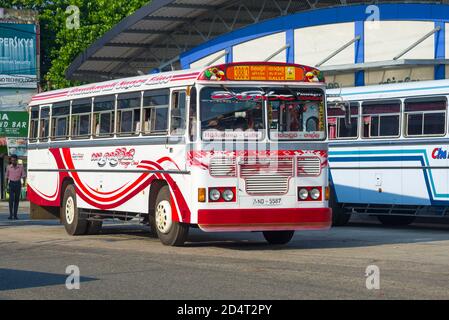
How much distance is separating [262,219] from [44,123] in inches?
324

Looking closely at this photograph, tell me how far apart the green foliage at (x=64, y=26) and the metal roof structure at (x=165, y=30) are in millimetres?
14059

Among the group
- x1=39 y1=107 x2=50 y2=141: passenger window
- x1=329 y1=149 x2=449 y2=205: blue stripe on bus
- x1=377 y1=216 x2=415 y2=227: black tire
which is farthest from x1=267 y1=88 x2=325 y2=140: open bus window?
x1=377 y1=216 x2=415 y2=227: black tire

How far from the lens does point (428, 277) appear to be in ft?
45.4

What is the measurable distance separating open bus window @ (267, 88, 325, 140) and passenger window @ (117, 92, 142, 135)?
9.85 feet

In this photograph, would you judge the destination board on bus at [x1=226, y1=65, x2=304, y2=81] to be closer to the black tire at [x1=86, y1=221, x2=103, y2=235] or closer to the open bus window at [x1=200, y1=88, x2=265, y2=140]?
the open bus window at [x1=200, y1=88, x2=265, y2=140]

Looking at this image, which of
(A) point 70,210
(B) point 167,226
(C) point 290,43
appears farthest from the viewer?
(C) point 290,43

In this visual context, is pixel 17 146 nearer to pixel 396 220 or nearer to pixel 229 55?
pixel 229 55

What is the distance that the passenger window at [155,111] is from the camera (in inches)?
748

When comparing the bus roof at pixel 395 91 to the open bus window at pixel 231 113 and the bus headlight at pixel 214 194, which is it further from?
the bus headlight at pixel 214 194

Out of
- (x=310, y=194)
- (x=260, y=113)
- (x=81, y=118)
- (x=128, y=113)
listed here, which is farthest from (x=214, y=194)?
(x=81, y=118)

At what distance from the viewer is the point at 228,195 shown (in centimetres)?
1781

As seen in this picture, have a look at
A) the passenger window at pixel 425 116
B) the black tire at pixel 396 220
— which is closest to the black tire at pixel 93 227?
the passenger window at pixel 425 116

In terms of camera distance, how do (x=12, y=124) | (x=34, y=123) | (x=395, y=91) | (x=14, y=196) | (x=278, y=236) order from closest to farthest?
1. (x=278, y=236)
2. (x=395, y=91)
3. (x=34, y=123)
4. (x=14, y=196)
5. (x=12, y=124)
